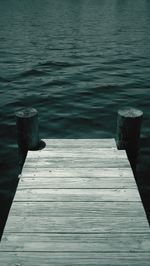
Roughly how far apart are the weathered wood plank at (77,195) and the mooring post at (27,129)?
57.8 inches

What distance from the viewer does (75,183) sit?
6.25 meters

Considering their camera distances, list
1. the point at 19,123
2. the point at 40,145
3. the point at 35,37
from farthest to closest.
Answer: the point at 35,37
the point at 40,145
the point at 19,123

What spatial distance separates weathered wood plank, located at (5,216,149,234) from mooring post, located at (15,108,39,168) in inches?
86.1

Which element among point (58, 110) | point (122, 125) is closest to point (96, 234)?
point (122, 125)

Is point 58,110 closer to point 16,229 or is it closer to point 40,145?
point 40,145

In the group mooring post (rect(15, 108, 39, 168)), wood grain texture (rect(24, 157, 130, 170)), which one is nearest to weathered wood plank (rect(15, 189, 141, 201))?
wood grain texture (rect(24, 157, 130, 170))

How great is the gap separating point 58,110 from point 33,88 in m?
3.41

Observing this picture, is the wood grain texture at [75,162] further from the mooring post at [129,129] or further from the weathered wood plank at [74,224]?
the weathered wood plank at [74,224]

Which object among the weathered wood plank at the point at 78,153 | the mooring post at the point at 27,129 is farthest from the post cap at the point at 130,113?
the mooring post at the point at 27,129

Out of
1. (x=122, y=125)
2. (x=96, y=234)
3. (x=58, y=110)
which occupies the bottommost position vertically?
(x=58, y=110)

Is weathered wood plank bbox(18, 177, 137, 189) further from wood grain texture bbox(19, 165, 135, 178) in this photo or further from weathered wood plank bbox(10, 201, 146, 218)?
weathered wood plank bbox(10, 201, 146, 218)

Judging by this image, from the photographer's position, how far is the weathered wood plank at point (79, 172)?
6500 mm

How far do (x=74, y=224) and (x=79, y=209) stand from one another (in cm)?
39

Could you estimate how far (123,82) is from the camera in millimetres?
17391
